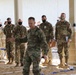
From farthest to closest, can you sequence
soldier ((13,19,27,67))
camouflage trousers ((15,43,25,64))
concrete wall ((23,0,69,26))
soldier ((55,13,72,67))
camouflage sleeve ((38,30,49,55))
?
1. concrete wall ((23,0,69,26))
2. camouflage trousers ((15,43,25,64))
3. soldier ((13,19,27,67))
4. soldier ((55,13,72,67))
5. camouflage sleeve ((38,30,49,55))

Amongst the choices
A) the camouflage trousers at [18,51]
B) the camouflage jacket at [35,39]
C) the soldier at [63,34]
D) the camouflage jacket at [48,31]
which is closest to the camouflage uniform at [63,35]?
the soldier at [63,34]

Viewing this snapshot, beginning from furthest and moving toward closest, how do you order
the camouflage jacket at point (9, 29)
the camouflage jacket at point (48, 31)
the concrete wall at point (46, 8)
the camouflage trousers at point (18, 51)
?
the concrete wall at point (46, 8), the camouflage jacket at point (9, 29), the camouflage trousers at point (18, 51), the camouflage jacket at point (48, 31)

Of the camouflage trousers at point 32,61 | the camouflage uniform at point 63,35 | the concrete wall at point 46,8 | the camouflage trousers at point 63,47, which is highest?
the concrete wall at point 46,8

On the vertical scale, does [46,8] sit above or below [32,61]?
above

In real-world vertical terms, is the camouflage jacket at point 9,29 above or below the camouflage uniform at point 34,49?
above

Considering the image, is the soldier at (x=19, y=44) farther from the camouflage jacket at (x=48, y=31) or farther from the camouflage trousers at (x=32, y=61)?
the camouflage trousers at (x=32, y=61)

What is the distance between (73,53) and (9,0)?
4863 mm

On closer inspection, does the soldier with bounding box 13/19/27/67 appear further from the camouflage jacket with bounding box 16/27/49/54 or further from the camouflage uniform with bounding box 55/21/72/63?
the camouflage jacket with bounding box 16/27/49/54

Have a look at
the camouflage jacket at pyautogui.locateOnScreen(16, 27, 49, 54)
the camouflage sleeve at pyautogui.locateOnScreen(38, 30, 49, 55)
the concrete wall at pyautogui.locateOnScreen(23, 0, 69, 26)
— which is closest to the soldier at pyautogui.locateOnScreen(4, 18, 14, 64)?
the concrete wall at pyautogui.locateOnScreen(23, 0, 69, 26)

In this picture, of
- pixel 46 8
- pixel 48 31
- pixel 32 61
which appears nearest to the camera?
pixel 32 61

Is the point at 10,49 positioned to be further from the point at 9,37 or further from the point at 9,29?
the point at 9,29

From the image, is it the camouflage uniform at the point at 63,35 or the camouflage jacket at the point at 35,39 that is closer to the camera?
the camouflage jacket at the point at 35,39

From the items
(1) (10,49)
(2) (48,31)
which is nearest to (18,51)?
(1) (10,49)

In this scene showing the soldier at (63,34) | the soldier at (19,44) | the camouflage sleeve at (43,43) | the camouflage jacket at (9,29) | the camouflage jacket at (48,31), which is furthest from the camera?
the camouflage jacket at (9,29)
